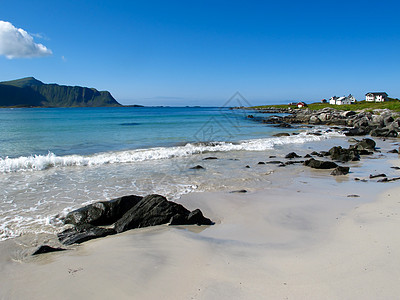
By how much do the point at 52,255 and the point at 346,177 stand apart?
36.5 ft

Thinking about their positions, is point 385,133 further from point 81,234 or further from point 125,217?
point 81,234

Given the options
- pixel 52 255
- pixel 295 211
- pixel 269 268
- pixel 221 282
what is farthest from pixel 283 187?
pixel 52 255

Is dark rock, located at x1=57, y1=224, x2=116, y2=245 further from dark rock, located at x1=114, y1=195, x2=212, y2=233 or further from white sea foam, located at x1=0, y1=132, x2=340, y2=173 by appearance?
white sea foam, located at x1=0, y1=132, x2=340, y2=173

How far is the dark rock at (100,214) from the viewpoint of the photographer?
6.58 m

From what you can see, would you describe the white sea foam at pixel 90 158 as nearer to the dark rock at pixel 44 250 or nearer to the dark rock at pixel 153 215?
the dark rock at pixel 153 215

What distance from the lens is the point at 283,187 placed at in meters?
9.78

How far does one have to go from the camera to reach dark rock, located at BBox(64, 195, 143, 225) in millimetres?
6578

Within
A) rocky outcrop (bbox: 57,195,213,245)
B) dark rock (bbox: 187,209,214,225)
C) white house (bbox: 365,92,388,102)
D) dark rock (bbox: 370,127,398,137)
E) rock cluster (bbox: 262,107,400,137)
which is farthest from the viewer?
white house (bbox: 365,92,388,102)

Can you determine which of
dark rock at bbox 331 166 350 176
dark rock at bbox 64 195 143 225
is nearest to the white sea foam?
dark rock at bbox 64 195 143 225

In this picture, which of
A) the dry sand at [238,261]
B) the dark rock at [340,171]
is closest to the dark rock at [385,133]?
the dark rock at [340,171]

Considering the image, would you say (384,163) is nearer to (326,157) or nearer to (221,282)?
(326,157)

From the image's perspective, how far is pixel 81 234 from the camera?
573 centimetres

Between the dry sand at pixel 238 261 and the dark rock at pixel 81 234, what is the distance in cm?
26

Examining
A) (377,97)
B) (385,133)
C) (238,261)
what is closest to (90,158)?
(238,261)
